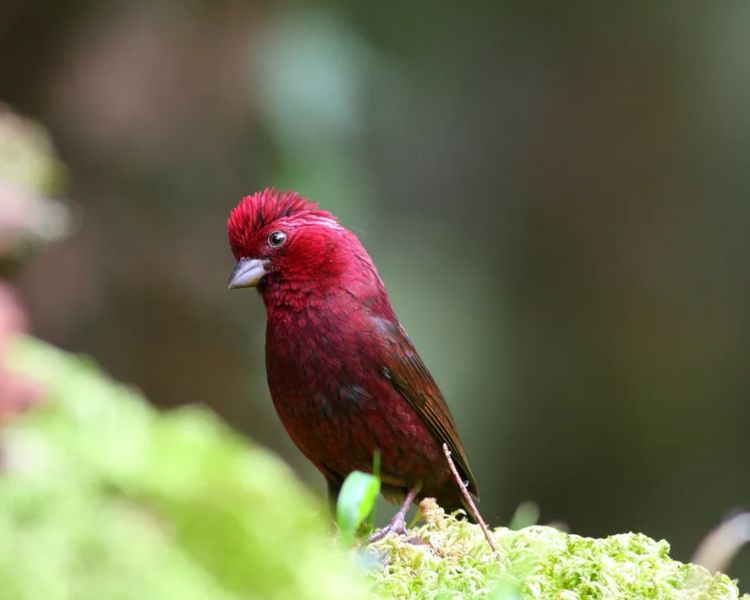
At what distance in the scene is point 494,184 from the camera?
8508 millimetres

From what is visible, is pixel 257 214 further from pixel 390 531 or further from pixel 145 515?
pixel 145 515

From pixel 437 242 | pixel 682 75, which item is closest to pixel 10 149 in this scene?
pixel 437 242

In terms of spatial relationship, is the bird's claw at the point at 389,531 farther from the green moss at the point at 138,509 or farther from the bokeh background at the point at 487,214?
the bokeh background at the point at 487,214

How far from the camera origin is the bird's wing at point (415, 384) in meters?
3.65

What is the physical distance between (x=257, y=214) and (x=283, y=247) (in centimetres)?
17

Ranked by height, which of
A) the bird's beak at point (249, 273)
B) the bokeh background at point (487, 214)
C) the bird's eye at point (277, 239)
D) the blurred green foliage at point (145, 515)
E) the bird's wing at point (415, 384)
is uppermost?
the bokeh background at point (487, 214)

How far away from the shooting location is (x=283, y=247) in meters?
3.65

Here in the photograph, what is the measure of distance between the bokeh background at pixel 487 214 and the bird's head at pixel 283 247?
203 cm

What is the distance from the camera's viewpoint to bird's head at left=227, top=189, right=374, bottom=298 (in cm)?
365

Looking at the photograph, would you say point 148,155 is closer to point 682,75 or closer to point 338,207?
point 338,207

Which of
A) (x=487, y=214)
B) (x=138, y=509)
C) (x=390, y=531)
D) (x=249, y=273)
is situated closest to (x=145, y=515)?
(x=138, y=509)

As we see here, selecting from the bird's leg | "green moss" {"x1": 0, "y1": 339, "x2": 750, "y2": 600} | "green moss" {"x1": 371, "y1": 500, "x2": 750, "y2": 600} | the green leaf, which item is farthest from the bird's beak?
"green moss" {"x1": 0, "y1": 339, "x2": 750, "y2": 600}

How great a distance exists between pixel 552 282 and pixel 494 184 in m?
0.94

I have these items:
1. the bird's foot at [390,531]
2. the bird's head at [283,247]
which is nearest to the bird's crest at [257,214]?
the bird's head at [283,247]
